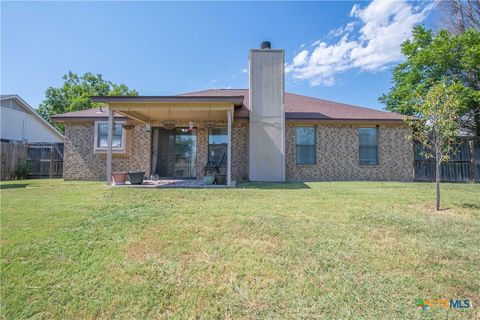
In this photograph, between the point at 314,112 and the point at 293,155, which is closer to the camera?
the point at 293,155

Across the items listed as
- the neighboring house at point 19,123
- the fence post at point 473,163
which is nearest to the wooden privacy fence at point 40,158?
the neighboring house at point 19,123

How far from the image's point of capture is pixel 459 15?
1480 centimetres

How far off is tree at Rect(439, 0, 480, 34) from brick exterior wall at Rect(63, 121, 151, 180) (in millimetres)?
19980

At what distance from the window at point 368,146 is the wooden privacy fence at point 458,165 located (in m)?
2.13

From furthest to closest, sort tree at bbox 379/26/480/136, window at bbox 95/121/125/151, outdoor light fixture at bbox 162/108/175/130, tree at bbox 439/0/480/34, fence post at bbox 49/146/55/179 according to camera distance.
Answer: tree at bbox 439/0/480/34 < fence post at bbox 49/146/55/179 < tree at bbox 379/26/480/136 < window at bbox 95/121/125/151 < outdoor light fixture at bbox 162/108/175/130

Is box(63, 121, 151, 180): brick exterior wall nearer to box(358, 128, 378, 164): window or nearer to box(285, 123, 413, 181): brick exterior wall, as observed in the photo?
box(285, 123, 413, 181): brick exterior wall

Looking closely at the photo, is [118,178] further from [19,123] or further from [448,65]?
[448,65]

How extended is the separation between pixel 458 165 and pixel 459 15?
10.6m

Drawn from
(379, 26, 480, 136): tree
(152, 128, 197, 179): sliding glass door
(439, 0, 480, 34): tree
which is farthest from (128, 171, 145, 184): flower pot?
(439, 0, 480, 34): tree

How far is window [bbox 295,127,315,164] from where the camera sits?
1084cm

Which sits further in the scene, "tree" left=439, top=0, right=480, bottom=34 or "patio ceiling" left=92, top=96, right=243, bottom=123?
"tree" left=439, top=0, right=480, bottom=34

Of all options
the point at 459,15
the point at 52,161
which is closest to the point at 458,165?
the point at 459,15

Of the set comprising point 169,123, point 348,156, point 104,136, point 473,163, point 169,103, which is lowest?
point 473,163

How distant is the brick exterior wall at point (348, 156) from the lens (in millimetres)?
10789
